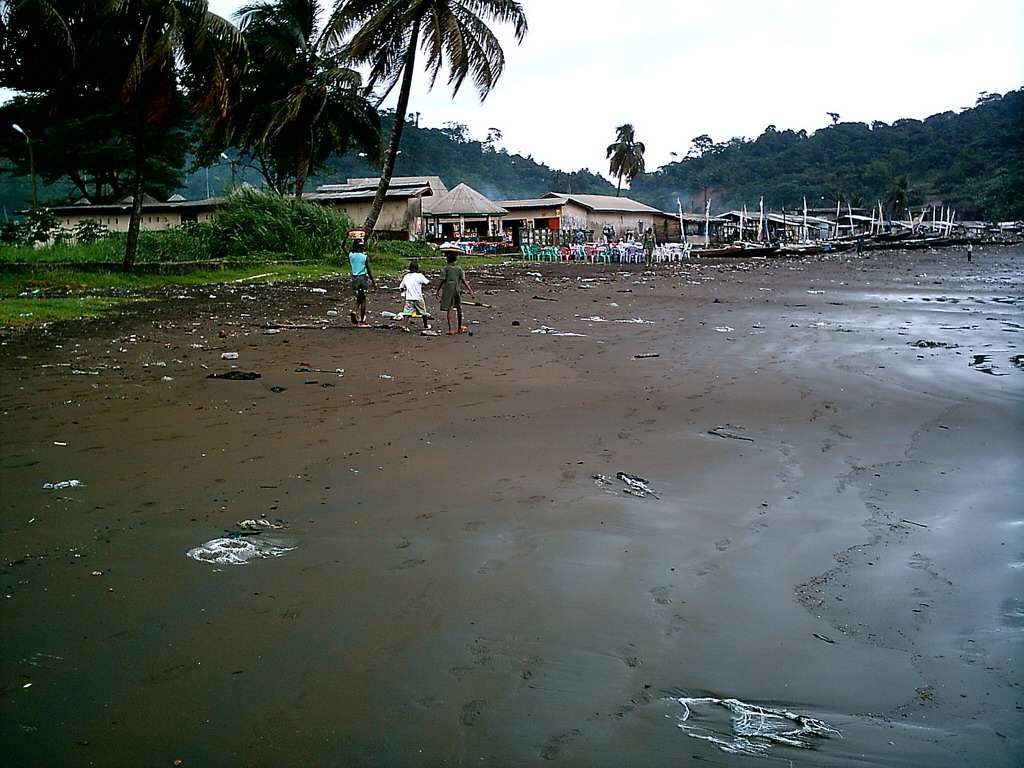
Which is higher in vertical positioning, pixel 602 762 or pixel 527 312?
pixel 527 312

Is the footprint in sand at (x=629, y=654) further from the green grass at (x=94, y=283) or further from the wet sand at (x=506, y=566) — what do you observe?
the green grass at (x=94, y=283)

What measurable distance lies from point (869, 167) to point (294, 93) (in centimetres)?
7475

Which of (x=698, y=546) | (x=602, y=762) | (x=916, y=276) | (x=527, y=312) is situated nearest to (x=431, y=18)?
(x=527, y=312)

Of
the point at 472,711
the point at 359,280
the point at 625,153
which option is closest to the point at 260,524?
the point at 472,711

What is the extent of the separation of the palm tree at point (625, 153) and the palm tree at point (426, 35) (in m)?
47.3

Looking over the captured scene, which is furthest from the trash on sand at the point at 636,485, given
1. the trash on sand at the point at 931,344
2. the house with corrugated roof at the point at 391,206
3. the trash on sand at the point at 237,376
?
the house with corrugated roof at the point at 391,206

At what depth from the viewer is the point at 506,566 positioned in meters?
3.75

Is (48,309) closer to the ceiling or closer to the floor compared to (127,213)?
closer to the floor

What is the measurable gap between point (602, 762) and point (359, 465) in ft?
10.3

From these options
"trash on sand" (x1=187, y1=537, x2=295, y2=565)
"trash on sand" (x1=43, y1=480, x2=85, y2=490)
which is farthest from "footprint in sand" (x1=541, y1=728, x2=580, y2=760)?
"trash on sand" (x1=43, y1=480, x2=85, y2=490)

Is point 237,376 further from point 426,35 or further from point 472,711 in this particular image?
point 426,35

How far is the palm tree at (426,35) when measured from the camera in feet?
66.5

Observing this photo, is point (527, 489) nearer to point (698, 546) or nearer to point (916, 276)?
point (698, 546)

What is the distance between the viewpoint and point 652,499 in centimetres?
473
